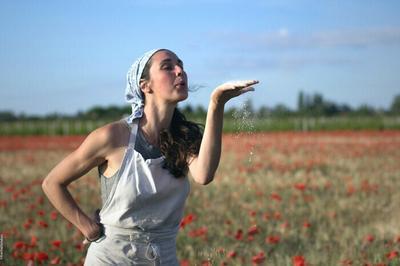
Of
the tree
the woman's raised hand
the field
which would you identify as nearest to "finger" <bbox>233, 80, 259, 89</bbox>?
the woman's raised hand

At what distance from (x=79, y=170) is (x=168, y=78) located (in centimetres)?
59

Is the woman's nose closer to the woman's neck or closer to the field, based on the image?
the woman's neck

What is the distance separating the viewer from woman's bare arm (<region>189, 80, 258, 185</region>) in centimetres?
304

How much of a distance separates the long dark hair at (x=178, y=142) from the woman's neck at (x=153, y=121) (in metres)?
0.03

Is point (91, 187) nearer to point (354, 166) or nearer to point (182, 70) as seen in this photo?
point (354, 166)

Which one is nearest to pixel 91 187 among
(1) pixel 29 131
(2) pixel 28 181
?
(2) pixel 28 181

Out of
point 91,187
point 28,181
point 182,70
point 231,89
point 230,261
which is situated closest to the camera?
point 231,89

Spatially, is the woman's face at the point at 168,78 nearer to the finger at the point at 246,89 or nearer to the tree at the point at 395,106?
the finger at the point at 246,89

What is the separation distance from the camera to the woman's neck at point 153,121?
357cm

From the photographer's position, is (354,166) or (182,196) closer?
(182,196)

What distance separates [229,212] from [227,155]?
32.0 ft

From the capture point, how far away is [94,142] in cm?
344

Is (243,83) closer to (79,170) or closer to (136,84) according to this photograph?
(136,84)

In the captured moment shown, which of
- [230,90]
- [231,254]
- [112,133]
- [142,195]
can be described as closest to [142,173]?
[142,195]
